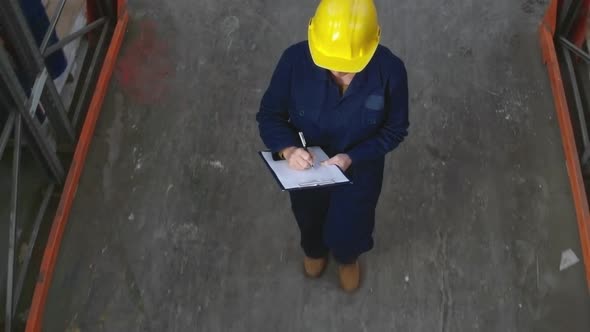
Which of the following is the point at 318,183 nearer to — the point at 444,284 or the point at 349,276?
the point at 349,276

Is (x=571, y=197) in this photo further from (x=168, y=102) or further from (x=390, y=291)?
(x=168, y=102)

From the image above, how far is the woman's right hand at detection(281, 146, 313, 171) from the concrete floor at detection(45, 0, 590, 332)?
1059 mm

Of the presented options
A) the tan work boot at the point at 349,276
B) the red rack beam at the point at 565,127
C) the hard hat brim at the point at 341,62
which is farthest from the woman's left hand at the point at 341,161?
the red rack beam at the point at 565,127

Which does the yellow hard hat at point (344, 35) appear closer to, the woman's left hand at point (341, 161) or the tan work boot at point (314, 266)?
the woman's left hand at point (341, 161)

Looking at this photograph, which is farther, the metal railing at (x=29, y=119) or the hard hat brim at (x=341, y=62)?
the metal railing at (x=29, y=119)

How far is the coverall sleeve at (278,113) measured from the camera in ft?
7.21

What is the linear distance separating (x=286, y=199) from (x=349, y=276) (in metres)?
0.62

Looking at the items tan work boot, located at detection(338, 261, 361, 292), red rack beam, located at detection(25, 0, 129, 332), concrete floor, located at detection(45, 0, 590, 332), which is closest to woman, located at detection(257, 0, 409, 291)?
tan work boot, located at detection(338, 261, 361, 292)

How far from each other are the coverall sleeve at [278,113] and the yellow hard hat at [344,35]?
163 mm

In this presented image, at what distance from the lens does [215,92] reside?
3.85m

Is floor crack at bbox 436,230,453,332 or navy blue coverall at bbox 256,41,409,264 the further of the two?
floor crack at bbox 436,230,453,332

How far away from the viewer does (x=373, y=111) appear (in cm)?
217

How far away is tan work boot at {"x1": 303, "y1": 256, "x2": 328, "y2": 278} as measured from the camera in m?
3.07

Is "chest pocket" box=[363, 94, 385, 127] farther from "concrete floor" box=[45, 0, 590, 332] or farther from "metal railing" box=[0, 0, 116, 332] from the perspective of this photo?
"metal railing" box=[0, 0, 116, 332]
